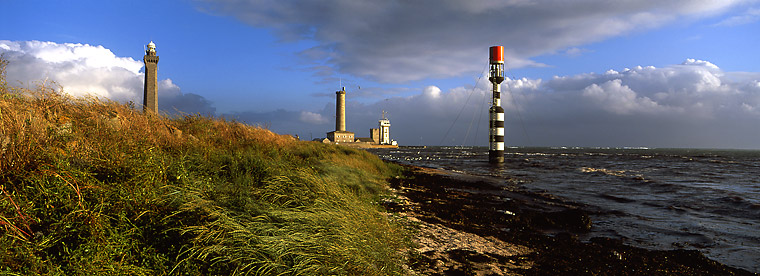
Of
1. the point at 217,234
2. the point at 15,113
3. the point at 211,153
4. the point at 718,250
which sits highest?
the point at 15,113

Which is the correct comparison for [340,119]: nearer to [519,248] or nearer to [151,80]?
Answer: [151,80]

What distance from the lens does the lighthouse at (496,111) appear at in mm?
32812

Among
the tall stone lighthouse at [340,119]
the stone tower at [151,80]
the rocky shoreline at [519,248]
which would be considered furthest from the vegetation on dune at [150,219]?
the tall stone lighthouse at [340,119]

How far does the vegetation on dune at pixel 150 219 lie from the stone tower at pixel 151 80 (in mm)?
23513

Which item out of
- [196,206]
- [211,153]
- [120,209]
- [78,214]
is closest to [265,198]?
[196,206]

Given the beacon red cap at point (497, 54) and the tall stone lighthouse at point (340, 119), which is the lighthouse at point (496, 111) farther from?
the tall stone lighthouse at point (340, 119)

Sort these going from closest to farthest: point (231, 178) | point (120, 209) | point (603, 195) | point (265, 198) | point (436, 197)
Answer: point (120, 209) → point (265, 198) → point (231, 178) → point (436, 197) → point (603, 195)

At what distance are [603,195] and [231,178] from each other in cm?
1452

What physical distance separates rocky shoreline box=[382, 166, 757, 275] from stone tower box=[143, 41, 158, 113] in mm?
25408

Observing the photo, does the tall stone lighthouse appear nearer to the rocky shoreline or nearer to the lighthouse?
the lighthouse

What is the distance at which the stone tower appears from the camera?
27625 mm

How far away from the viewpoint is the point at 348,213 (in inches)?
211

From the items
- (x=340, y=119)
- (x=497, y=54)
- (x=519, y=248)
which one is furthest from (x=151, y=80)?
(x=340, y=119)

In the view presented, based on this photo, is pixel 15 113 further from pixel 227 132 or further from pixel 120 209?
pixel 227 132
